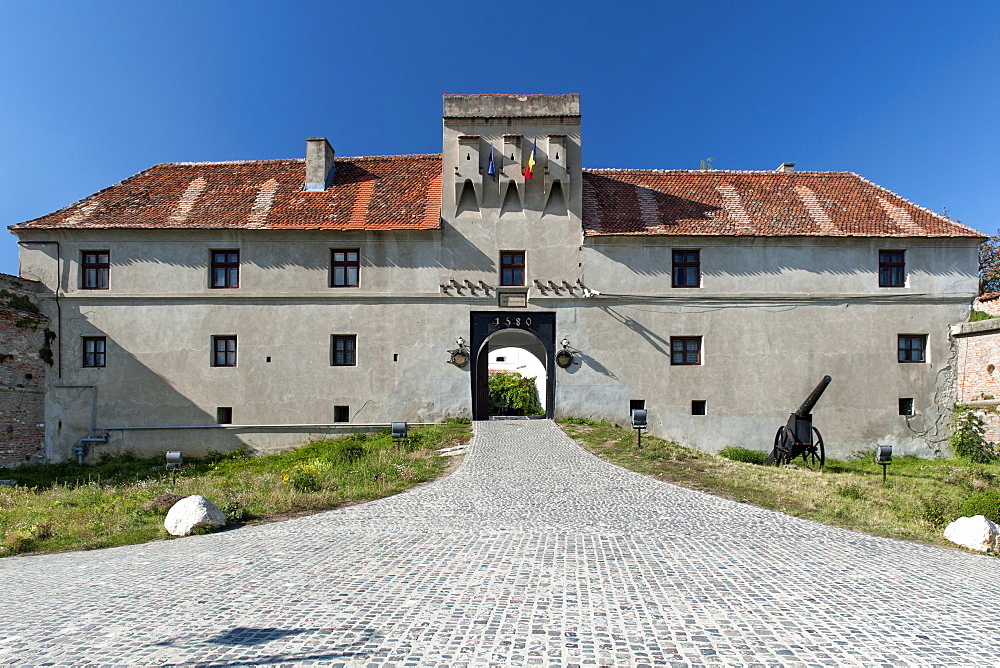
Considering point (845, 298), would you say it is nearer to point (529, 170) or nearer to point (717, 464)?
point (717, 464)

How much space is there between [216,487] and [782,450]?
53.4 ft

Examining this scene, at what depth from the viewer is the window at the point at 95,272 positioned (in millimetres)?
22344

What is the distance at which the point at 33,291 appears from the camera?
2167 cm

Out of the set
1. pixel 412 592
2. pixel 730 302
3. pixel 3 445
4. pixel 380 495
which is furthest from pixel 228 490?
pixel 730 302

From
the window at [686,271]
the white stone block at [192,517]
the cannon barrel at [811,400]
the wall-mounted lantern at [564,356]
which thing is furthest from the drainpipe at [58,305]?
the cannon barrel at [811,400]

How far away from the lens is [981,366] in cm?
2164

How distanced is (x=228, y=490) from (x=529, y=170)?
579 inches

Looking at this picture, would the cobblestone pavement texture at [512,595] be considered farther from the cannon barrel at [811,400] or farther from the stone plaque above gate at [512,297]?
the stone plaque above gate at [512,297]

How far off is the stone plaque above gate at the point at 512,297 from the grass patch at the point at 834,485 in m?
4.76

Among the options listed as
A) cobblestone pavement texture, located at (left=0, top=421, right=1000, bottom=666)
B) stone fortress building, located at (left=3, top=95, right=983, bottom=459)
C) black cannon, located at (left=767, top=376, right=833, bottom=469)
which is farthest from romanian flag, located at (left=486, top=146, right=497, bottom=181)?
cobblestone pavement texture, located at (left=0, top=421, right=1000, bottom=666)

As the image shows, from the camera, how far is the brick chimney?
24.3 m

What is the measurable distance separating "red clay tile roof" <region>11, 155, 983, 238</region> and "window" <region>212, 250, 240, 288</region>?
3.66ft

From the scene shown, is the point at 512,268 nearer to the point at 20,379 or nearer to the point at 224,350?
the point at 224,350

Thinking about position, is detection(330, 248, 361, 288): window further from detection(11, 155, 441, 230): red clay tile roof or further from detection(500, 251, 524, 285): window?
detection(500, 251, 524, 285): window
